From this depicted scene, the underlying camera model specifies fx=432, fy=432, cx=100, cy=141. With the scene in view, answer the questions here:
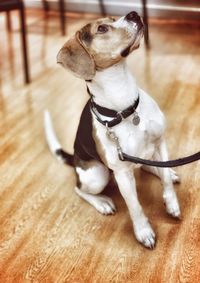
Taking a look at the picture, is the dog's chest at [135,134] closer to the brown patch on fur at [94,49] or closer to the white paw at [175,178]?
the brown patch on fur at [94,49]

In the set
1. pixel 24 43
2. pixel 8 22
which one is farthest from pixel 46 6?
pixel 24 43

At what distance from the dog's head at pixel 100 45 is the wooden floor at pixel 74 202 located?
701 mm

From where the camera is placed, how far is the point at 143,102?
1.69m

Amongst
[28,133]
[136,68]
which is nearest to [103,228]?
[28,133]

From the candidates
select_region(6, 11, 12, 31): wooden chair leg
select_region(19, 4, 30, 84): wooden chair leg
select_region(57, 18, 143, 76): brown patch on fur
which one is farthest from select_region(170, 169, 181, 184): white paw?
select_region(6, 11, 12, 31): wooden chair leg

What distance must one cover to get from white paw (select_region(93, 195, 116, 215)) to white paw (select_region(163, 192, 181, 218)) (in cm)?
25

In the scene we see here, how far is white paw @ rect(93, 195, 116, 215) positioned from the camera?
193cm

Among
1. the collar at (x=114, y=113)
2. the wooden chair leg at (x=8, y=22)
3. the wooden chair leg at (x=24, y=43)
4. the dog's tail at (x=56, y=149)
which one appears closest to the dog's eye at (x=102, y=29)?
the collar at (x=114, y=113)

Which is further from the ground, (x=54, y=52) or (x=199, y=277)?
(x=199, y=277)

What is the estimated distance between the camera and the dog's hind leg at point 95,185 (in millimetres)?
1874

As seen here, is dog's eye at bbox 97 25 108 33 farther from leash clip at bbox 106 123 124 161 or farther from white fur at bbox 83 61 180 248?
leash clip at bbox 106 123 124 161

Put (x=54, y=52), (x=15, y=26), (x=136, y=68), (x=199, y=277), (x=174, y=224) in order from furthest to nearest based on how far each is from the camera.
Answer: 1. (x=15, y=26)
2. (x=54, y=52)
3. (x=136, y=68)
4. (x=174, y=224)
5. (x=199, y=277)

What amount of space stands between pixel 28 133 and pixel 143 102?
1166mm

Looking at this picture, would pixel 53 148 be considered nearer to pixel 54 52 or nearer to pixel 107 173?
pixel 107 173
